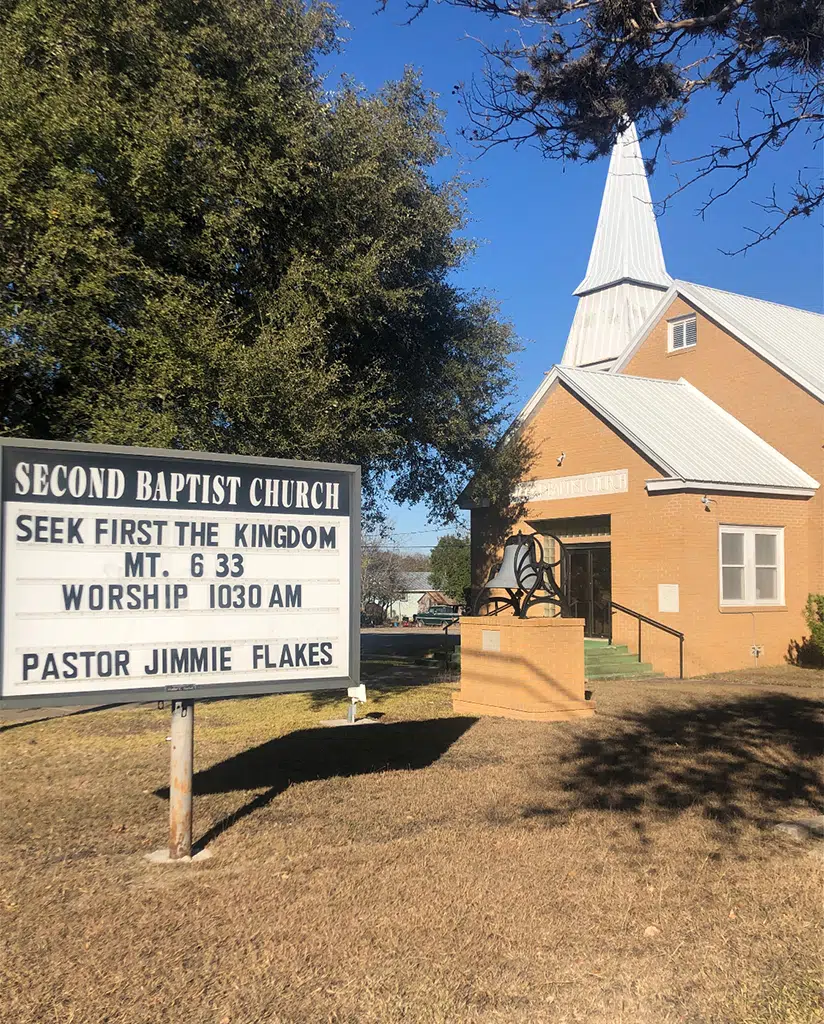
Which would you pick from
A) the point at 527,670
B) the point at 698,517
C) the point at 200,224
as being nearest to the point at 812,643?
the point at 698,517

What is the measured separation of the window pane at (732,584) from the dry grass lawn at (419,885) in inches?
375

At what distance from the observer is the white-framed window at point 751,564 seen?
63.0 feet

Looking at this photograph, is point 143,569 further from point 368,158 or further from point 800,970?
point 368,158

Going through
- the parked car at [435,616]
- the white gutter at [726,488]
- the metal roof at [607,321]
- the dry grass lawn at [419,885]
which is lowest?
the parked car at [435,616]

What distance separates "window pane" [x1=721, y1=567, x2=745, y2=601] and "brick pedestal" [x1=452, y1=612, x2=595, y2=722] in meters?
8.07

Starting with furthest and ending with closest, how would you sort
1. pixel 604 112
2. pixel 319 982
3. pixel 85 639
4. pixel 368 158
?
pixel 368 158 → pixel 604 112 → pixel 85 639 → pixel 319 982

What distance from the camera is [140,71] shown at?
38.0 feet

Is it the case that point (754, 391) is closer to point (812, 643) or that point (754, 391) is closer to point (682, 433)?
point (682, 433)

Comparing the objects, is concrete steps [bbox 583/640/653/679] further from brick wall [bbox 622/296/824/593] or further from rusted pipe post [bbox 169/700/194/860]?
rusted pipe post [bbox 169/700/194/860]

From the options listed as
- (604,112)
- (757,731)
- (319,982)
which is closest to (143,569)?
(319,982)

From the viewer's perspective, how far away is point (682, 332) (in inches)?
952

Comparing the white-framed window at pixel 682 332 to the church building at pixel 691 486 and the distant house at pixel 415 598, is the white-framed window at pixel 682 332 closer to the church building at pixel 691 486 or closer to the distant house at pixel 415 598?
the church building at pixel 691 486

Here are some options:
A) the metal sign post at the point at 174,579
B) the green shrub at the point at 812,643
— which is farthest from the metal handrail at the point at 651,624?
the metal sign post at the point at 174,579

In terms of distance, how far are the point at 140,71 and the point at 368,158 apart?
3.18 metres
